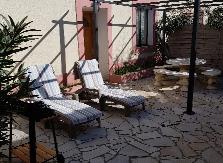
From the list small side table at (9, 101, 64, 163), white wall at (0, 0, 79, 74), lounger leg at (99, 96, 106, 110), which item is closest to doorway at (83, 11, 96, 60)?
white wall at (0, 0, 79, 74)

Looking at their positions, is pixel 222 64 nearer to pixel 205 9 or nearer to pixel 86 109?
Result: pixel 205 9

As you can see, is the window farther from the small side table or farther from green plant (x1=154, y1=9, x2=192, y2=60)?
the small side table

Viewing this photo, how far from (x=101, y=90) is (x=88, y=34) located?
12.2 feet

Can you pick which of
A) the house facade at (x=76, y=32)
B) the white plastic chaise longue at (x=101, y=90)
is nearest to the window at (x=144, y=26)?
the house facade at (x=76, y=32)

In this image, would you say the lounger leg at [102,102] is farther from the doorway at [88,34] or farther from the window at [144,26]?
the window at [144,26]

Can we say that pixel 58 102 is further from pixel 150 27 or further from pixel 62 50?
pixel 150 27

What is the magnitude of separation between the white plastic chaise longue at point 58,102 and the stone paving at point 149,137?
0.47m

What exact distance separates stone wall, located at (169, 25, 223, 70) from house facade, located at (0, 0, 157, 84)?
4.67 feet

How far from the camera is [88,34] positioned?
11.7 meters

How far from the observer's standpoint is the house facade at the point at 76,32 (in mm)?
8867

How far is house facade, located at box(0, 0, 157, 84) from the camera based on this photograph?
8867mm

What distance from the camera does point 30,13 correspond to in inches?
343

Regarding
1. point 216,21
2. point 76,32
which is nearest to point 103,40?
point 76,32

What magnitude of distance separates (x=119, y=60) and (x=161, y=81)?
6.76 ft
